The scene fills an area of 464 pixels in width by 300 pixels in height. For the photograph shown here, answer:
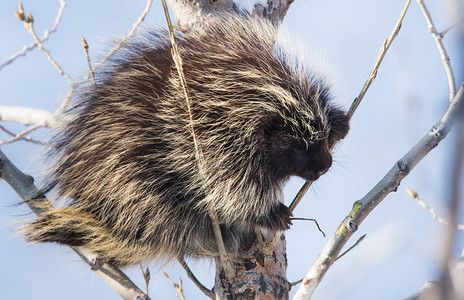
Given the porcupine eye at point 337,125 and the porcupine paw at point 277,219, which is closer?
the porcupine paw at point 277,219

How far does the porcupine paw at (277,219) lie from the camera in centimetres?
223

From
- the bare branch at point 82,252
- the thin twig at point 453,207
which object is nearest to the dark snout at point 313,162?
the bare branch at point 82,252

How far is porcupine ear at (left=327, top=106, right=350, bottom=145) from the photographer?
2500 mm

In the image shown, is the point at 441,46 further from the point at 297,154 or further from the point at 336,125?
the point at 297,154

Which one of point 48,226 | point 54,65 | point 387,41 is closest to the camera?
point 387,41

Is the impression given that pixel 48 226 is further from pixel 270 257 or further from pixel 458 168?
pixel 458 168

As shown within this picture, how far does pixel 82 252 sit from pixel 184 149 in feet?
1.97

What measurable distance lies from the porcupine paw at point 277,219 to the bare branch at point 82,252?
2.15ft

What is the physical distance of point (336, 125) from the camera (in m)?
2.51

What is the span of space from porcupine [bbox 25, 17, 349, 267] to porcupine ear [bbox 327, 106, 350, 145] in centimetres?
11

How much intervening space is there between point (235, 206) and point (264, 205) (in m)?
0.13

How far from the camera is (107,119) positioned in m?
2.22

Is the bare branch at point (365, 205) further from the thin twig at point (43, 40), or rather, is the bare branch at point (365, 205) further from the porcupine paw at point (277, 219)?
the thin twig at point (43, 40)

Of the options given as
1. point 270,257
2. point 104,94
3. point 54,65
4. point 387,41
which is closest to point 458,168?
point 387,41
